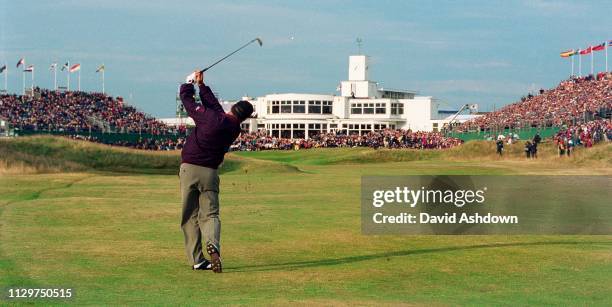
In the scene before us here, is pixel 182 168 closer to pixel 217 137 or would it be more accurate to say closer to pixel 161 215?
pixel 217 137

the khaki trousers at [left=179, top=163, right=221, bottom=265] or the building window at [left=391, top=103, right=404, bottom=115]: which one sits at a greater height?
the building window at [left=391, top=103, right=404, bottom=115]

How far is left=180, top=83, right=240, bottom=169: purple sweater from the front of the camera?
14617 mm

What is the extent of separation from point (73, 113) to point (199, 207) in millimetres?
96806

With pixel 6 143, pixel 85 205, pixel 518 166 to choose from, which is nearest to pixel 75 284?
pixel 85 205

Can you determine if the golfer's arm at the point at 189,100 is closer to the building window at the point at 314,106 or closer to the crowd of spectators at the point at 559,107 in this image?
the crowd of spectators at the point at 559,107

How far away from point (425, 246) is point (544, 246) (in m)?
2.16

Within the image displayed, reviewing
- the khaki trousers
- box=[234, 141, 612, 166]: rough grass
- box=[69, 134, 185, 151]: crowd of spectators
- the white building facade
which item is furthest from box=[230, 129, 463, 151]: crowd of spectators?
the khaki trousers

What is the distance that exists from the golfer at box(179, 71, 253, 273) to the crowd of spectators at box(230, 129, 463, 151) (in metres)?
88.1

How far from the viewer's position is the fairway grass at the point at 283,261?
12531 millimetres

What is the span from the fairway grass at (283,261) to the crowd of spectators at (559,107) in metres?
65.6

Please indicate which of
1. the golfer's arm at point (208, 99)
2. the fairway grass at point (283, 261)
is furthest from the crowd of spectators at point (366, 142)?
the golfer's arm at point (208, 99)

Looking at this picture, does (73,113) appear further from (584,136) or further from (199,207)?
(199,207)

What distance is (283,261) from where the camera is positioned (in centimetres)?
1583

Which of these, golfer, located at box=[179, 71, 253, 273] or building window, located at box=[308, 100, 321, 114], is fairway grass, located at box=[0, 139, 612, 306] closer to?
golfer, located at box=[179, 71, 253, 273]
